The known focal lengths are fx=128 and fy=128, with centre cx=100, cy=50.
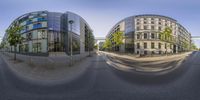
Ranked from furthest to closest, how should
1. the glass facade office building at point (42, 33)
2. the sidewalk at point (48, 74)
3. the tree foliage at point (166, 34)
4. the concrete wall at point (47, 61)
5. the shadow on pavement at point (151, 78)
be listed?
the tree foliage at point (166, 34), the glass facade office building at point (42, 33), the concrete wall at point (47, 61), the sidewalk at point (48, 74), the shadow on pavement at point (151, 78)

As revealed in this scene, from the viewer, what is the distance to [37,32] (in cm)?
3123

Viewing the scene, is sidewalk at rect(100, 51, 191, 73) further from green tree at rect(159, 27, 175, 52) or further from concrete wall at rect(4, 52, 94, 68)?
green tree at rect(159, 27, 175, 52)

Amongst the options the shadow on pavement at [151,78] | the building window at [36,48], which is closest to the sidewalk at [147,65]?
the shadow on pavement at [151,78]

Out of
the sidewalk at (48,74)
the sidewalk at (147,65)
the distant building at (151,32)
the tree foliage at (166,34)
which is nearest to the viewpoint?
the sidewalk at (48,74)

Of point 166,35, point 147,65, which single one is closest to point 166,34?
point 166,35

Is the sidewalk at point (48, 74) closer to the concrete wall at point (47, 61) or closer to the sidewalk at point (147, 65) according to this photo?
the concrete wall at point (47, 61)

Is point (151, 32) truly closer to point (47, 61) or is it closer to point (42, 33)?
point (42, 33)

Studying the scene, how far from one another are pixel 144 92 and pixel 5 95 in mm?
4985

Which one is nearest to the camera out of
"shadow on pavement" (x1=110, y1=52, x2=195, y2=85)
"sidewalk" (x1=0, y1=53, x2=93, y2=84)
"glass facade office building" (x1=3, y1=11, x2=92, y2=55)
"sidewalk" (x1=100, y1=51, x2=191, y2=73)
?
"shadow on pavement" (x1=110, y1=52, x2=195, y2=85)

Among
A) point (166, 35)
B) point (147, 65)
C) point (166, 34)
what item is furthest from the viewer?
point (166, 35)

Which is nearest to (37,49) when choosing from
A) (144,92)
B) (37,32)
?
(37,32)

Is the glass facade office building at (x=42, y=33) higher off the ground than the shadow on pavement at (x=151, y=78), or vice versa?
the glass facade office building at (x=42, y=33)

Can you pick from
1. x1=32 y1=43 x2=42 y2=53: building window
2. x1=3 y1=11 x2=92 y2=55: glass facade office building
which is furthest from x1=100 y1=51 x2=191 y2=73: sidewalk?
x1=32 y1=43 x2=42 y2=53: building window

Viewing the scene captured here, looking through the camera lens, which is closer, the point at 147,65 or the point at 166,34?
the point at 147,65
